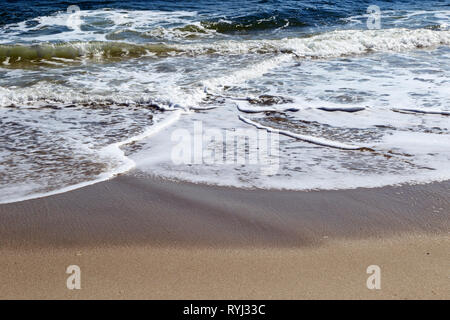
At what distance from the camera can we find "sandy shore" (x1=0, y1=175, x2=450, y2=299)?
233 cm

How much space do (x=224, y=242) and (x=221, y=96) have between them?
11.6ft

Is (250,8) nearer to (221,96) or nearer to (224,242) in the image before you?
(221,96)

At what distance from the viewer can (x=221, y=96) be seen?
6.04 metres

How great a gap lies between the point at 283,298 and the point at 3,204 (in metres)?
2.01

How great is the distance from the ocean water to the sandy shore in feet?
0.86

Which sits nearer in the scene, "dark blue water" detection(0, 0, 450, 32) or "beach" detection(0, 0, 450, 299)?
"beach" detection(0, 0, 450, 299)

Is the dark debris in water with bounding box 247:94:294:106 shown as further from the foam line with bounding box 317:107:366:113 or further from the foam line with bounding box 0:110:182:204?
the foam line with bounding box 0:110:182:204

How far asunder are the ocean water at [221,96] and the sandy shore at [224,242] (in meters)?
0.26

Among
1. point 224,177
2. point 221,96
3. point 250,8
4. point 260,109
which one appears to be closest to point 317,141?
point 224,177

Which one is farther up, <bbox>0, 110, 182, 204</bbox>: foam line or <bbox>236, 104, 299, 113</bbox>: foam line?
<bbox>236, 104, 299, 113</bbox>: foam line
